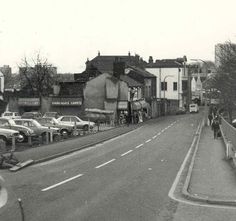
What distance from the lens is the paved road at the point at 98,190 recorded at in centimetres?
1156

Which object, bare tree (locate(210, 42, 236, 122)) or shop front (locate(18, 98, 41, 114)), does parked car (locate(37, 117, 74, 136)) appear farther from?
shop front (locate(18, 98, 41, 114))

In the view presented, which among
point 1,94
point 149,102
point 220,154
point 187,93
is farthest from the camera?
point 187,93

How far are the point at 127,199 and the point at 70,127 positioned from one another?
3508 centimetres

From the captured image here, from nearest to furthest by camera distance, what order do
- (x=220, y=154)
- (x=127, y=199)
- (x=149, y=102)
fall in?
(x=127, y=199) → (x=220, y=154) → (x=149, y=102)

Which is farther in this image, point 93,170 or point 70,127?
point 70,127

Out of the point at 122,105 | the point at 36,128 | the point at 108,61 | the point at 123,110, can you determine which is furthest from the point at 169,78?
the point at 36,128

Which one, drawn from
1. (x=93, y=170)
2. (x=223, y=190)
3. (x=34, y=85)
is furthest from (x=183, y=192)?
(x=34, y=85)

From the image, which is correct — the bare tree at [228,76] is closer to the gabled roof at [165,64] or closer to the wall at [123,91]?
the wall at [123,91]

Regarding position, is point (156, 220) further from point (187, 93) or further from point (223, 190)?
point (187, 93)

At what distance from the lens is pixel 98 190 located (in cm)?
1545

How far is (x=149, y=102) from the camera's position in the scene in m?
95.4

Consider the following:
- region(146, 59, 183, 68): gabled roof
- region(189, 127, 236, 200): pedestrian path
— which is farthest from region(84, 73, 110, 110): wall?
region(146, 59, 183, 68): gabled roof

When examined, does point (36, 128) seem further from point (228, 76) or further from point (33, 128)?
point (228, 76)

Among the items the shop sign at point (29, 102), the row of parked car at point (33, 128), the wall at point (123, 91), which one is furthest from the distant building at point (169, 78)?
the row of parked car at point (33, 128)
